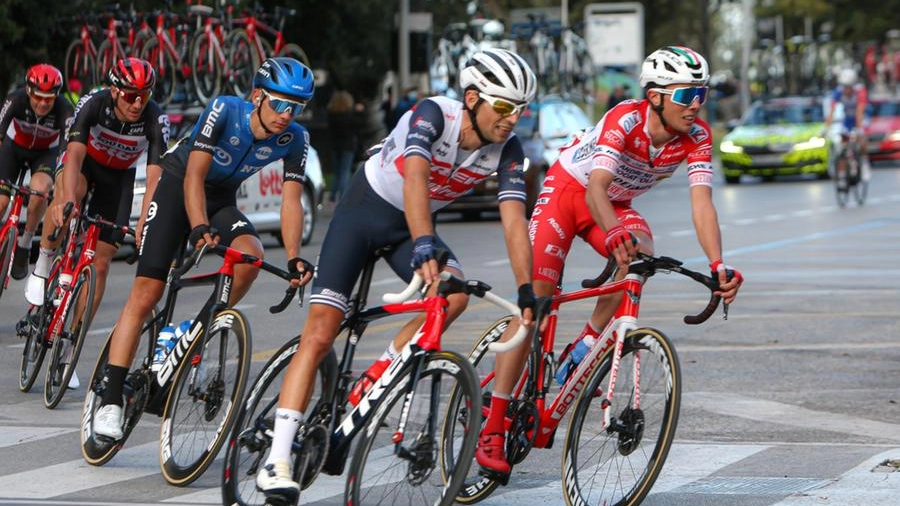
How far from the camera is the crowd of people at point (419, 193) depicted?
6.54 meters

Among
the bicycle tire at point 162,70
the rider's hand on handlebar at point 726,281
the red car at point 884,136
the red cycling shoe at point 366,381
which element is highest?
the rider's hand on handlebar at point 726,281

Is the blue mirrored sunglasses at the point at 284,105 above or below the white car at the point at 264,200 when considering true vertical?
above

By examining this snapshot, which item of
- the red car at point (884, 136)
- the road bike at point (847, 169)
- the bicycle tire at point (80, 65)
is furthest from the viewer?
the red car at point (884, 136)

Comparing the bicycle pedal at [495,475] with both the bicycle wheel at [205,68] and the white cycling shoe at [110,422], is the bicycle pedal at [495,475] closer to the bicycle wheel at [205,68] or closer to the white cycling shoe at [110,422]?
the white cycling shoe at [110,422]

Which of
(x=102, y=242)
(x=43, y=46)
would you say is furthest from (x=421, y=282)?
(x=43, y=46)

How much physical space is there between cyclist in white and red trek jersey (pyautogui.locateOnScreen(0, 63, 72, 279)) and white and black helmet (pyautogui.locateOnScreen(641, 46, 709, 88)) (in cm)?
521

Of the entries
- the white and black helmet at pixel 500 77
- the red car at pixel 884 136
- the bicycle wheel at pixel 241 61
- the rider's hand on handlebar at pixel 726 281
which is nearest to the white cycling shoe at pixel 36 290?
the white and black helmet at pixel 500 77

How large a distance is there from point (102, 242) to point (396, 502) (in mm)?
4165

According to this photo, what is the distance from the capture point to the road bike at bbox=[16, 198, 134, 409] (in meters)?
9.65

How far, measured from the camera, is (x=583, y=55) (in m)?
40.8

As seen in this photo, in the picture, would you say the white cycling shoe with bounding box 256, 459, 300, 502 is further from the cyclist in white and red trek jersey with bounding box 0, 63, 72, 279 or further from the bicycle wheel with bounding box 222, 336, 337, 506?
the cyclist in white and red trek jersey with bounding box 0, 63, 72, 279

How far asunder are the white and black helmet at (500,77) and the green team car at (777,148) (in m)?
30.4

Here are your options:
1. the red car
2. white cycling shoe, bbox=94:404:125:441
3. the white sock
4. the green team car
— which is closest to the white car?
the white sock

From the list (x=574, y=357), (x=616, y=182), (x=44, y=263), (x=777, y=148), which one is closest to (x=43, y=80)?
(x=44, y=263)
